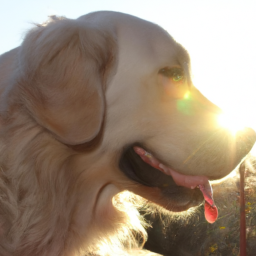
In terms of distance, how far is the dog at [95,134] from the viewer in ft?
6.55

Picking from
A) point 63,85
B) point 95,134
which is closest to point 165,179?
point 95,134

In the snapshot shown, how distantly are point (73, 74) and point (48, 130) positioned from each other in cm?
33

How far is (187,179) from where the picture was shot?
2.28 metres

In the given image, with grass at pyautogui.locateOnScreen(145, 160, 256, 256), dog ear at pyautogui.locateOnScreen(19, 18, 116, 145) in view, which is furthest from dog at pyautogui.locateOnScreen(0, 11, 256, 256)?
grass at pyautogui.locateOnScreen(145, 160, 256, 256)

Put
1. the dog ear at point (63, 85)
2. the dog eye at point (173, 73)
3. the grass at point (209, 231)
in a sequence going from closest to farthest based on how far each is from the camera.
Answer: the dog ear at point (63, 85)
the dog eye at point (173, 73)
the grass at point (209, 231)

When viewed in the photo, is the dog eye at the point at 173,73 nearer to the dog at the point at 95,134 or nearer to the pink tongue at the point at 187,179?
the dog at the point at 95,134

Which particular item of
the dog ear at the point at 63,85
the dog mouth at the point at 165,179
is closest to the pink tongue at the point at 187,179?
the dog mouth at the point at 165,179

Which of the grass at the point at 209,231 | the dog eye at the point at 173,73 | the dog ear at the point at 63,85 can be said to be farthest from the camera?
the grass at the point at 209,231

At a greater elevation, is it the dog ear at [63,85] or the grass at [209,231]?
the dog ear at [63,85]

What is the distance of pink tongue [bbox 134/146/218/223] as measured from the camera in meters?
2.23

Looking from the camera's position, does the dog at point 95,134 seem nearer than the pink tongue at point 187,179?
Yes

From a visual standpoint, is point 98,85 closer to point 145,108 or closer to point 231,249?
point 145,108

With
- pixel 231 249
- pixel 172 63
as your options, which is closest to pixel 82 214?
pixel 172 63

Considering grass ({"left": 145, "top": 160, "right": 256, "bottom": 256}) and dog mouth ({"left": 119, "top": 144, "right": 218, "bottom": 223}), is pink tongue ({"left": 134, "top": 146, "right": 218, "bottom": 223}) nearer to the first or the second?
dog mouth ({"left": 119, "top": 144, "right": 218, "bottom": 223})
